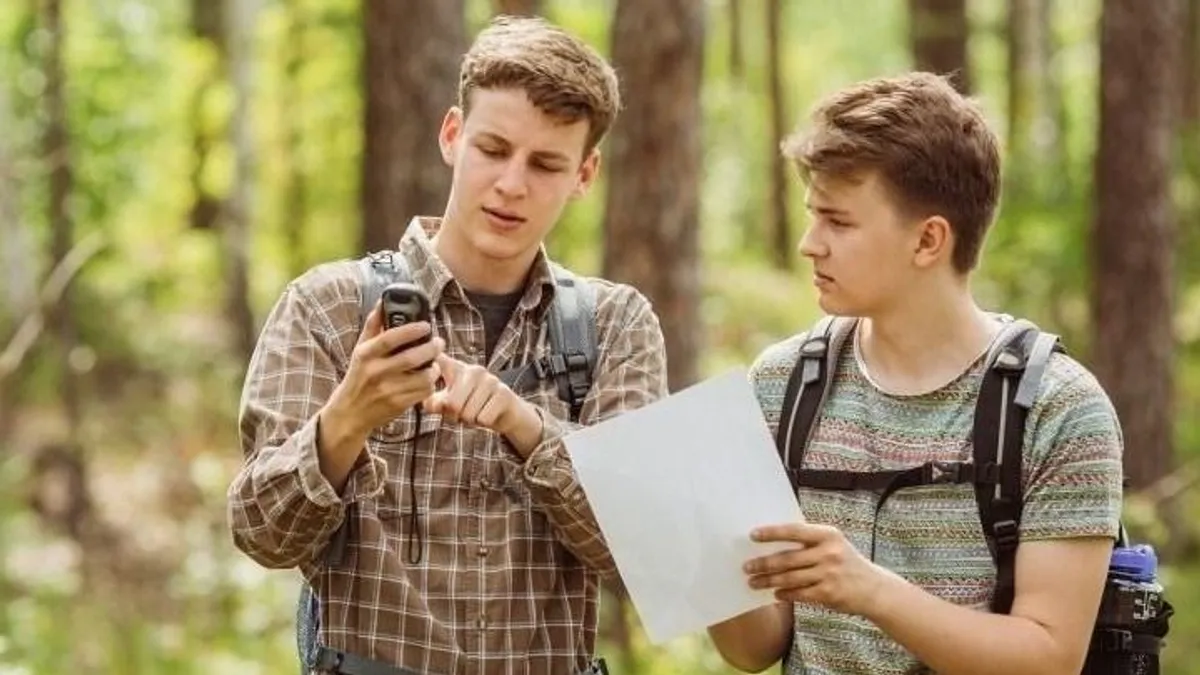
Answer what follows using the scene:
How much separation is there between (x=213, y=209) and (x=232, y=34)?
18.9 ft

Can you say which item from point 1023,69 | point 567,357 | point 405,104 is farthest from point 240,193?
point 567,357

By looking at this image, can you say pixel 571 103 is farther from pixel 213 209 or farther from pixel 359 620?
pixel 213 209

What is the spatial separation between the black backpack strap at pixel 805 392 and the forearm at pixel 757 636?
25cm

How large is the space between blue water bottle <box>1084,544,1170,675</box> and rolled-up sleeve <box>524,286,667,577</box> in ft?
2.86

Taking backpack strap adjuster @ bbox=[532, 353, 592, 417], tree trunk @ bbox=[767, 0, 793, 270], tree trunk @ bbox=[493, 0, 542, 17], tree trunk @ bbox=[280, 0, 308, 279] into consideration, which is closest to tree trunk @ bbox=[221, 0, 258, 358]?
tree trunk @ bbox=[280, 0, 308, 279]

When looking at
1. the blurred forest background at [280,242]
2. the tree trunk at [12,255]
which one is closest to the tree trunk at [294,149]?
the blurred forest background at [280,242]

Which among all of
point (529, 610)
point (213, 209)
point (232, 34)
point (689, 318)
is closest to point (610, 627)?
point (689, 318)

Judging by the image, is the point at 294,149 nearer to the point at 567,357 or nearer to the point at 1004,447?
the point at 567,357

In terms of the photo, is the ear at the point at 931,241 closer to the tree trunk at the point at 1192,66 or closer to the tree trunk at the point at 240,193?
the tree trunk at the point at 240,193

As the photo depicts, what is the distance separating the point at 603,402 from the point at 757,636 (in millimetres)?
524

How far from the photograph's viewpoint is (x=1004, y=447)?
11.0 feet

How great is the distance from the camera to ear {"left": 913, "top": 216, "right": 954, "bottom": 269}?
3.47 meters

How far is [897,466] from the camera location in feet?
11.3

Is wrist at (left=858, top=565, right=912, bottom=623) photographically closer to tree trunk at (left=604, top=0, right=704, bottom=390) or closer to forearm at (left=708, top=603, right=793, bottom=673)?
forearm at (left=708, top=603, right=793, bottom=673)
